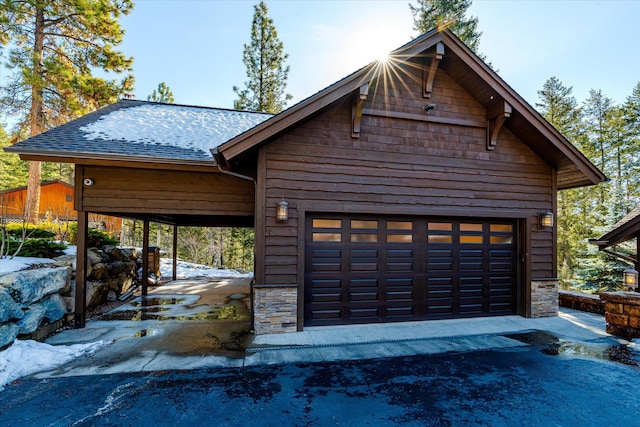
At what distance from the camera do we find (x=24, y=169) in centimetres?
2911

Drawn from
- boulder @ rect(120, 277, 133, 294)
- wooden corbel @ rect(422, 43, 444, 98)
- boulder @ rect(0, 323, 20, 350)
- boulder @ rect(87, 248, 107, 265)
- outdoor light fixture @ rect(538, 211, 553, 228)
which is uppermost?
wooden corbel @ rect(422, 43, 444, 98)

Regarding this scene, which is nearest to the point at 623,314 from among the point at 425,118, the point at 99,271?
the point at 425,118

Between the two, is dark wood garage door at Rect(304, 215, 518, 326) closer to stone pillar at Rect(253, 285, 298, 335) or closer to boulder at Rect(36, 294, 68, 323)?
stone pillar at Rect(253, 285, 298, 335)

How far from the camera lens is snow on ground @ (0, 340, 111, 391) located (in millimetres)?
3789

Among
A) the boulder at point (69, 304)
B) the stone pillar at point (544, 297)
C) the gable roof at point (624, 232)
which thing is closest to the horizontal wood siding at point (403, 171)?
the stone pillar at point (544, 297)

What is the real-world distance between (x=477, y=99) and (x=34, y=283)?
8.77 m

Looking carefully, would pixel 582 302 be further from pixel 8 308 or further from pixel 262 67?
pixel 262 67

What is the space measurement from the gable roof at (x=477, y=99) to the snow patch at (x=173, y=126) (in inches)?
61.1

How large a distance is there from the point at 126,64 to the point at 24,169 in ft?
86.6

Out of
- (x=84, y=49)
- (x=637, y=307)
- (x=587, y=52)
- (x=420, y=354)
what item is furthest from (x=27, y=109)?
(x=587, y=52)

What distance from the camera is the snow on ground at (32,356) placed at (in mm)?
3789

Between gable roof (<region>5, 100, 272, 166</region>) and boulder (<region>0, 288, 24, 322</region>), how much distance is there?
2.34 m

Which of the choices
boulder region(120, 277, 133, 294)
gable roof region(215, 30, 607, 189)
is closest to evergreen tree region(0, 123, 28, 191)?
boulder region(120, 277, 133, 294)

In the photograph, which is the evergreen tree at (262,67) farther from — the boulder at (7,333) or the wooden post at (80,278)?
the boulder at (7,333)
